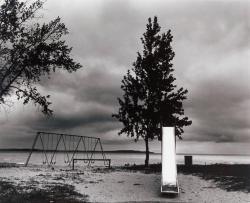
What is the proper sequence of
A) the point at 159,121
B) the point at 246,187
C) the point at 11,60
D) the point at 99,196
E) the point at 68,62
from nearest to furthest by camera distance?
the point at 99,196 < the point at 246,187 < the point at 11,60 < the point at 68,62 < the point at 159,121

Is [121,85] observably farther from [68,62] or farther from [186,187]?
[186,187]

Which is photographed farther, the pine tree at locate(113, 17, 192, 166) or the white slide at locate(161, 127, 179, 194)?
the pine tree at locate(113, 17, 192, 166)

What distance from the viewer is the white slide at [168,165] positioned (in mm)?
20375

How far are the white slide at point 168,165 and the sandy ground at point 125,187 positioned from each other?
1.69ft

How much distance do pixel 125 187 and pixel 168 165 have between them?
275 cm

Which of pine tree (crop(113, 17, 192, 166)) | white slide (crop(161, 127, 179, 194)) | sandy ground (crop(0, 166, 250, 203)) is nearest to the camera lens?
sandy ground (crop(0, 166, 250, 203))

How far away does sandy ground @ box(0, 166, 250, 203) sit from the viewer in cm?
1905

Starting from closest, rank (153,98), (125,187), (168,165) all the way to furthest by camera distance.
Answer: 1. (125,187)
2. (168,165)
3. (153,98)

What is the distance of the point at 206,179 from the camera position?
2581 cm

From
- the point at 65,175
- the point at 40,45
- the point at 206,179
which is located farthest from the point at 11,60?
the point at 206,179

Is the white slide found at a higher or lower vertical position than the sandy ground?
higher

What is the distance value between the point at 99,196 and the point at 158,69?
1993 cm

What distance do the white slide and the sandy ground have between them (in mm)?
516

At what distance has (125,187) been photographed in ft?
72.5
